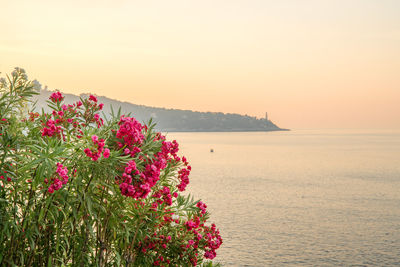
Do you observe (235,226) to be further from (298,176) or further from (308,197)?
(298,176)

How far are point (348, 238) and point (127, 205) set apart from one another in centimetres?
1591

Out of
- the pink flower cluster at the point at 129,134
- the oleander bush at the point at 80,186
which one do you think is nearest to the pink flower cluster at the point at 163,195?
the oleander bush at the point at 80,186

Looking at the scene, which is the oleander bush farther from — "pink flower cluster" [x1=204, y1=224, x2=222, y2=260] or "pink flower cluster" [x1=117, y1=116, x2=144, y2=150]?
"pink flower cluster" [x1=204, y1=224, x2=222, y2=260]

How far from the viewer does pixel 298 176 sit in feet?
143

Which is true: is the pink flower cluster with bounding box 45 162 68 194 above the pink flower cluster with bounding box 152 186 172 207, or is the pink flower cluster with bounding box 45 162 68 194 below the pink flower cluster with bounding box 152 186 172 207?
above

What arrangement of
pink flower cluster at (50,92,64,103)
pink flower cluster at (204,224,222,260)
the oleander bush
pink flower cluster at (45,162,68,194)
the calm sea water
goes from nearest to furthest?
pink flower cluster at (45,162,68,194) < the oleander bush < pink flower cluster at (50,92,64,103) < pink flower cluster at (204,224,222,260) < the calm sea water

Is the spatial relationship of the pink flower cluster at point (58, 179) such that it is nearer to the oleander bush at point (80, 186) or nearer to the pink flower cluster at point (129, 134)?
the oleander bush at point (80, 186)

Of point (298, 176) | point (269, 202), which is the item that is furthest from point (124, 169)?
point (298, 176)

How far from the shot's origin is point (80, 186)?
12.6 ft

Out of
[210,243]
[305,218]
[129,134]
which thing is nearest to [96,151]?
[129,134]

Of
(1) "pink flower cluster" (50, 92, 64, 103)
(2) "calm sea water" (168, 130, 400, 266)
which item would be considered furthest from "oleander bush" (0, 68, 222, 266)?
(2) "calm sea water" (168, 130, 400, 266)

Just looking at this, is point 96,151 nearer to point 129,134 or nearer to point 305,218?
point 129,134

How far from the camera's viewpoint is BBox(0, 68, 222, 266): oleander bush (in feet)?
11.7

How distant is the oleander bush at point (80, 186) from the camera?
3.57 metres
